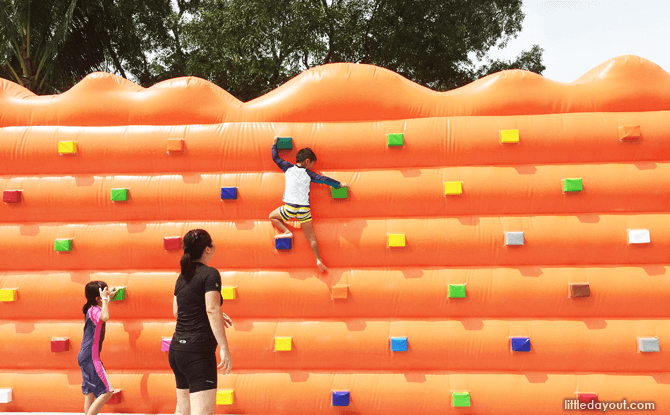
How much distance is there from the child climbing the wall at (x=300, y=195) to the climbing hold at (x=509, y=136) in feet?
4.44

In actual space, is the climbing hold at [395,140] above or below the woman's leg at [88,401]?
above

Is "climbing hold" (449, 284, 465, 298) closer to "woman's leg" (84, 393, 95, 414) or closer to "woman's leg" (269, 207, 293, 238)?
"woman's leg" (269, 207, 293, 238)

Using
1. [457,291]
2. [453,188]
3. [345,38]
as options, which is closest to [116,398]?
[457,291]

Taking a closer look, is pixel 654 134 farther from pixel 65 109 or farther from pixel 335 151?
pixel 65 109

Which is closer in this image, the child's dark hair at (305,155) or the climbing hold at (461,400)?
the climbing hold at (461,400)

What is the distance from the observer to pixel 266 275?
11.7 ft

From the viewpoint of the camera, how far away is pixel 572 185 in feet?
11.2

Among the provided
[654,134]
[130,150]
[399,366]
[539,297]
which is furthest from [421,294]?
[130,150]

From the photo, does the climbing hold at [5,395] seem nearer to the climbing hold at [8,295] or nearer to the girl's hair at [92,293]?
the climbing hold at [8,295]

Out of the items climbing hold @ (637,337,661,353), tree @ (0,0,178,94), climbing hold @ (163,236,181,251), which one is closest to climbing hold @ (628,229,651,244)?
climbing hold @ (637,337,661,353)

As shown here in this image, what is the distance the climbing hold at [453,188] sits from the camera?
347 centimetres

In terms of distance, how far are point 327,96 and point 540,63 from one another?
34.1ft

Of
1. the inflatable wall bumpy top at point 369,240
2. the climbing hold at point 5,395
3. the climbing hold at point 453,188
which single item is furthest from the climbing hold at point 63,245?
the climbing hold at point 453,188

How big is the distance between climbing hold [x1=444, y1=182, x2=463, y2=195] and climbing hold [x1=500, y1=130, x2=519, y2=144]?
19.6 inches
